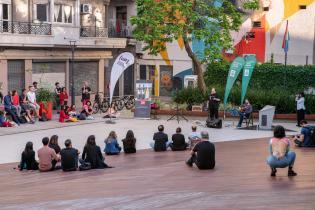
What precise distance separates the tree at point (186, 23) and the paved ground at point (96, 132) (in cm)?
414

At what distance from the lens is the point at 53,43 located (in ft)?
111

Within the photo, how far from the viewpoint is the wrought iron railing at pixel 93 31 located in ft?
125

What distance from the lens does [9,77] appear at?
32469 millimetres

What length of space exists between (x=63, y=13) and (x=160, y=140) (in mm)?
18818

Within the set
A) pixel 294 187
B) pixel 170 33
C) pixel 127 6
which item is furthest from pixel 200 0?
pixel 294 187

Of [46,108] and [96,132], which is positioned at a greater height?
[46,108]

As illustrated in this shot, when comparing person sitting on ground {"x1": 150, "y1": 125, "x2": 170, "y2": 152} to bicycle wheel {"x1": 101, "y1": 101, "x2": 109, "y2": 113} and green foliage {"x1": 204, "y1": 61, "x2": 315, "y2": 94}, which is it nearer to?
bicycle wheel {"x1": 101, "y1": 101, "x2": 109, "y2": 113}

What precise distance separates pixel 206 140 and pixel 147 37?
16.3 meters

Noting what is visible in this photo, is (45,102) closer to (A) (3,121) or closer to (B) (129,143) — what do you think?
(A) (3,121)

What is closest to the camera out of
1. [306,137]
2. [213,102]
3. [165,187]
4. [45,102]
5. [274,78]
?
[165,187]

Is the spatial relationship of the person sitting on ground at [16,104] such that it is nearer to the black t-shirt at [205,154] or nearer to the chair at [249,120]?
the chair at [249,120]

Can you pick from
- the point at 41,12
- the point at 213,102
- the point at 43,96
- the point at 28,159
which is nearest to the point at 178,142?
the point at 28,159

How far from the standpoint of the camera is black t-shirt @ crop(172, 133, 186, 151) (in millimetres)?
19141

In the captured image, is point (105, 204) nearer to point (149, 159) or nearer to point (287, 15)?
point (149, 159)
